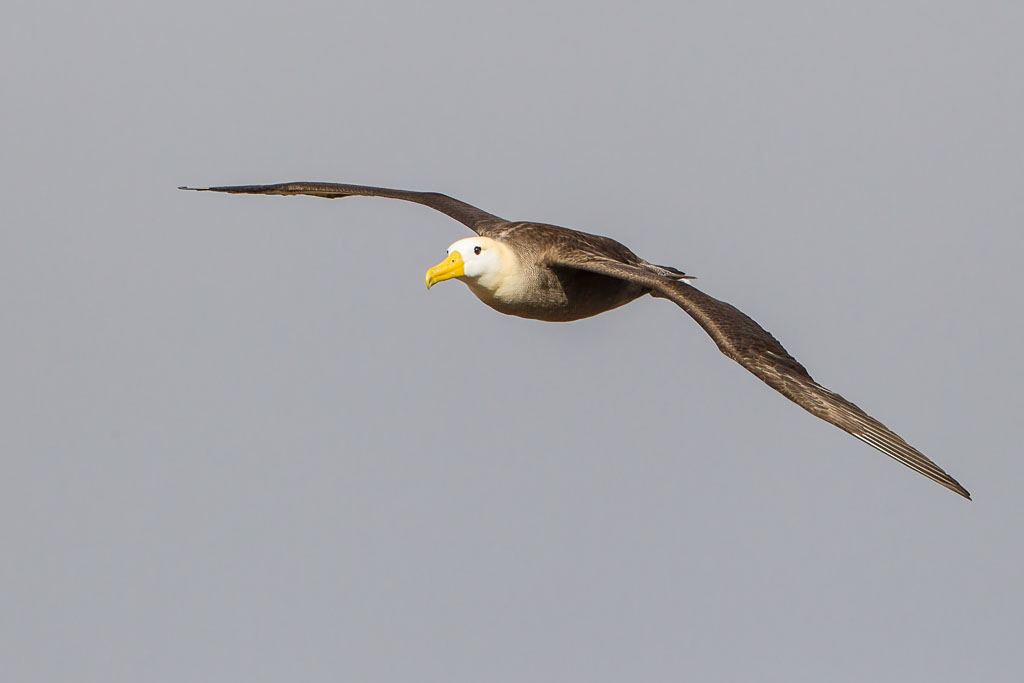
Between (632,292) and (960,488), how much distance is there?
506 centimetres

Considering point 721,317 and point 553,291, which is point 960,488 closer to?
point 721,317

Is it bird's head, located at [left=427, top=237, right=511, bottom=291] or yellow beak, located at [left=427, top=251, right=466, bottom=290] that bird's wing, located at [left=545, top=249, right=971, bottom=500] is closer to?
bird's head, located at [left=427, top=237, right=511, bottom=291]

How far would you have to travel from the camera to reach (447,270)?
1438cm

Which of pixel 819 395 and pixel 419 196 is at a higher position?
pixel 419 196

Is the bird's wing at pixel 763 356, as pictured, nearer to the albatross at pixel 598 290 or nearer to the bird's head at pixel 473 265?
the albatross at pixel 598 290

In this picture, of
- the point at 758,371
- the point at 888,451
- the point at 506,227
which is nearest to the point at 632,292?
the point at 506,227

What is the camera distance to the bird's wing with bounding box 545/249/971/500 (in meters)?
12.5

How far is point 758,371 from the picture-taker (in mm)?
13227

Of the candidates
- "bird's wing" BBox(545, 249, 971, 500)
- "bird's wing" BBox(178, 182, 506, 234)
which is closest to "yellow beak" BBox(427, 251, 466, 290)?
"bird's wing" BBox(545, 249, 971, 500)

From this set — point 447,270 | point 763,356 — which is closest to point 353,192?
point 447,270

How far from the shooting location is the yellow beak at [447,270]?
1434 cm

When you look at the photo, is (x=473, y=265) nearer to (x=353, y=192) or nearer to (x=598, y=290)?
(x=598, y=290)

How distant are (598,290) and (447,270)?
1.91 m

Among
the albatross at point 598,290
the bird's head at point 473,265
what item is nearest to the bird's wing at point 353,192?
the albatross at point 598,290
